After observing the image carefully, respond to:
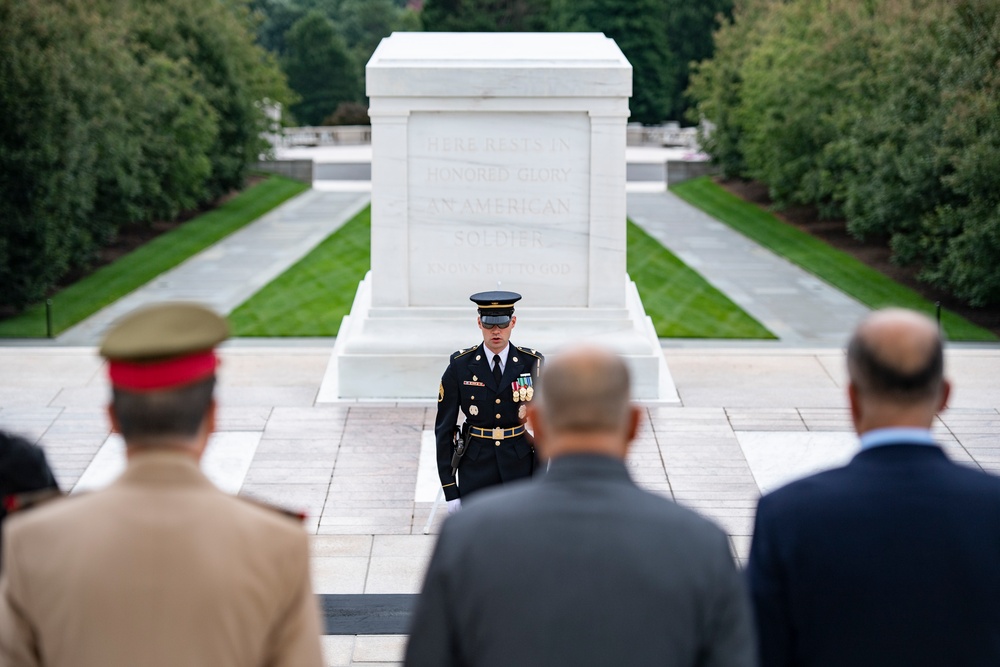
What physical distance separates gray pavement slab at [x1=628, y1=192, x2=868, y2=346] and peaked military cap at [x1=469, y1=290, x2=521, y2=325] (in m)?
8.66

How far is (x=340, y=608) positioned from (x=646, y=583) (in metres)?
4.41

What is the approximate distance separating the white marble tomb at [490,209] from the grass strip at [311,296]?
4.86 m

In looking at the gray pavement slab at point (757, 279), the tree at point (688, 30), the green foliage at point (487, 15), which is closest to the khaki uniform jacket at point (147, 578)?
the gray pavement slab at point (757, 279)

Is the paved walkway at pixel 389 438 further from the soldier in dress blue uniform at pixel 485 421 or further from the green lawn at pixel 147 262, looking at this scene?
the green lawn at pixel 147 262

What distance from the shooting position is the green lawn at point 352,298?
16.5 m

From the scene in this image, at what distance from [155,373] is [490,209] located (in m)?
8.41

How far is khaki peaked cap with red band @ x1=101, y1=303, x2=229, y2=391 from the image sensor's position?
297 cm

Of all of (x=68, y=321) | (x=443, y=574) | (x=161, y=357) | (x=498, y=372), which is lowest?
(x=68, y=321)

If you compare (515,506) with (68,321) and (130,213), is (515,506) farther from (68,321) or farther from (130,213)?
(130,213)

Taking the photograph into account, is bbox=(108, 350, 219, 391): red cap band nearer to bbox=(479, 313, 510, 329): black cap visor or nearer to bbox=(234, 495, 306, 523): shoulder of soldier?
bbox=(234, 495, 306, 523): shoulder of soldier

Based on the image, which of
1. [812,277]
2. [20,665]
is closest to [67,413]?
[20,665]

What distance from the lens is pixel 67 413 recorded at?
1077cm

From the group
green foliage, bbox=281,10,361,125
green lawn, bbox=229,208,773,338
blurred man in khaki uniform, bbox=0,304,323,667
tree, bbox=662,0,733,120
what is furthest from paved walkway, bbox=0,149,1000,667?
green foliage, bbox=281,10,361,125

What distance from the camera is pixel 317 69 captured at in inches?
2133
